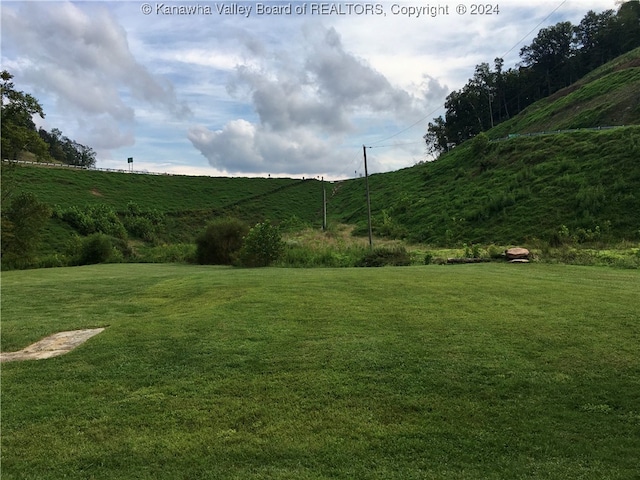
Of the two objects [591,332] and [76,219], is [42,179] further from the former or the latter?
[591,332]

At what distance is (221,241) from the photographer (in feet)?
95.7

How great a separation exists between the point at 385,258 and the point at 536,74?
80544 millimetres

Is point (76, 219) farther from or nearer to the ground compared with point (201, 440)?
farther from the ground

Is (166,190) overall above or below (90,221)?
above

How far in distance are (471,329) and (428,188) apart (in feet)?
152

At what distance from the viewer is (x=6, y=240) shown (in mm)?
31828

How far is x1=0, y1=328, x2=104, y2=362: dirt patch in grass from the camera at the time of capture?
21.6ft

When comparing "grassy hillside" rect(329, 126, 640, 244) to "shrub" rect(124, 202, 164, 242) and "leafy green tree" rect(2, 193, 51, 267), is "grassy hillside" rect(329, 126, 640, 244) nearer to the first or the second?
"shrub" rect(124, 202, 164, 242)

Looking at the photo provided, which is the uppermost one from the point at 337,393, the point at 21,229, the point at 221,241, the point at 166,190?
the point at 166,190

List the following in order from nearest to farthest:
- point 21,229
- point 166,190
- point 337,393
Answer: point 337,393 < point 21,229 < point 166,190

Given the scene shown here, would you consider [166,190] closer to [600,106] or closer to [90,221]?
[90,221]

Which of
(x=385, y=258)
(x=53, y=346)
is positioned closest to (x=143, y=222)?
(x=385, y=258)

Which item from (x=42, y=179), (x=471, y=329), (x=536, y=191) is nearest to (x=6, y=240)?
(x=42, y=179)

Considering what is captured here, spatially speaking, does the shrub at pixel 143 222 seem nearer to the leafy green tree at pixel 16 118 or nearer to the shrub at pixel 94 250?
the shrub at pixel 94 250
